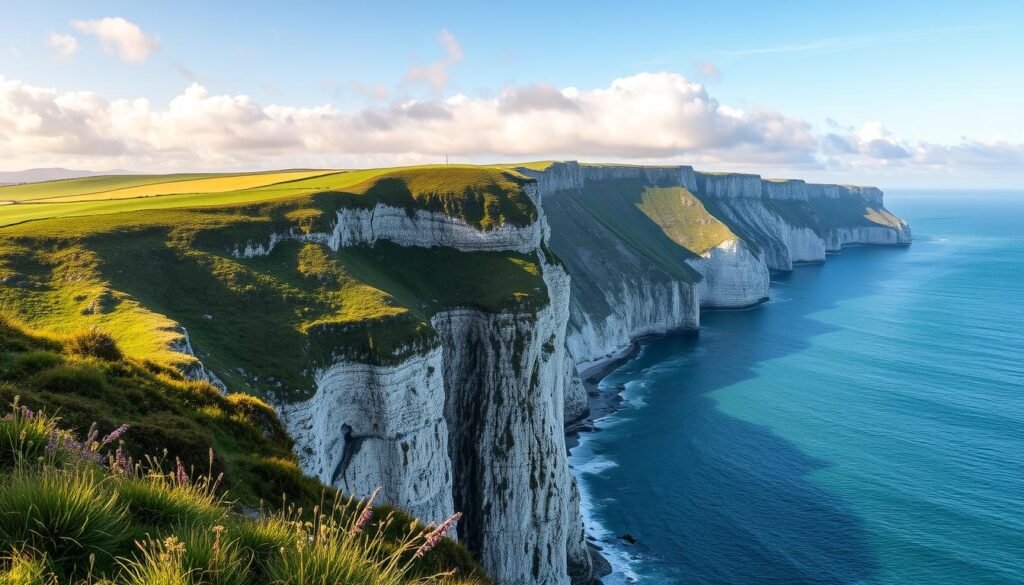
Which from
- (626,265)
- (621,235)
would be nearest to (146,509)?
(626,265)

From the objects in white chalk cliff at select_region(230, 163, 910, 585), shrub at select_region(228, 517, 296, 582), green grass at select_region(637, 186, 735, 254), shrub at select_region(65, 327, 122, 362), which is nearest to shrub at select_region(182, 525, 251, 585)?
shrub at select_region(228, 517, 296, 582)

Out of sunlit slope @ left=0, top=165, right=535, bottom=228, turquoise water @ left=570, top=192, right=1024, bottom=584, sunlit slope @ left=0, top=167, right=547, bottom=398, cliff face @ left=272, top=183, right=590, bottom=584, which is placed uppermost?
sunlit slope @ left=0, top=165, right=535, bottom=228

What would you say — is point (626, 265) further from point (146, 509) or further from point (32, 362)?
point (146, 509)

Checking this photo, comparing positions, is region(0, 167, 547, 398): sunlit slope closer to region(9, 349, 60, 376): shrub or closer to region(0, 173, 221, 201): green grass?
region(9, 349, 60, 376): shrub

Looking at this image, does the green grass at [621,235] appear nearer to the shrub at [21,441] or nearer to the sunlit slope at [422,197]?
the sunlit slope at [422,197]

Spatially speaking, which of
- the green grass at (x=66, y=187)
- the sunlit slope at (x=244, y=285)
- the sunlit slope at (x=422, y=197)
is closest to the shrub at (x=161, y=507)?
the sunlit slope at (x=244, y=285)

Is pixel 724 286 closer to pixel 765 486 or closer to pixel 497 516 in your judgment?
pixel 765 486
